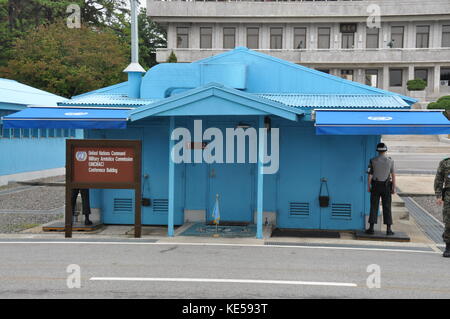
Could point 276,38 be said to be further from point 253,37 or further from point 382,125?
point 382,125

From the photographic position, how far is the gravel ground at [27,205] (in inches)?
488

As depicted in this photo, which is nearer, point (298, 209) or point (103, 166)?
point (103, 166)

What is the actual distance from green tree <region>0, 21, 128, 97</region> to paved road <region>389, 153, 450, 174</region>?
18.6 meters

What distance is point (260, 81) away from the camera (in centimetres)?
1230

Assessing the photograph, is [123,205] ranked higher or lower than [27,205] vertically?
higher

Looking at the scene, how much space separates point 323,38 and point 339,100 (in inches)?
1658

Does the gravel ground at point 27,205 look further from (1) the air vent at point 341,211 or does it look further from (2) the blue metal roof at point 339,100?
(1) the air vent at point 341,211

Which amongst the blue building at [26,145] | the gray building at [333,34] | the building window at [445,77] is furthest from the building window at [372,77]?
the blue building at [26,145]

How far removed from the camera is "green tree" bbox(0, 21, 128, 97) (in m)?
30.0

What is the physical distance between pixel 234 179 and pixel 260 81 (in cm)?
249

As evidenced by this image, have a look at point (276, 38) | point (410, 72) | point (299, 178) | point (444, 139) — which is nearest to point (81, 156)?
point (299, 178)

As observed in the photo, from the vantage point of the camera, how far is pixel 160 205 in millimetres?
11938

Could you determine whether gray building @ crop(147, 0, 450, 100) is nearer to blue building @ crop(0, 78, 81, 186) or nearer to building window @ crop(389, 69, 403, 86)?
building window @ crop(389, 69, 403, 86)

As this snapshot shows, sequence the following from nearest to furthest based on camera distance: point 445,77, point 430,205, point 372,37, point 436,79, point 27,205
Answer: point 27,205, point 430,205, point 436,79, point 445,77, point 372,37
